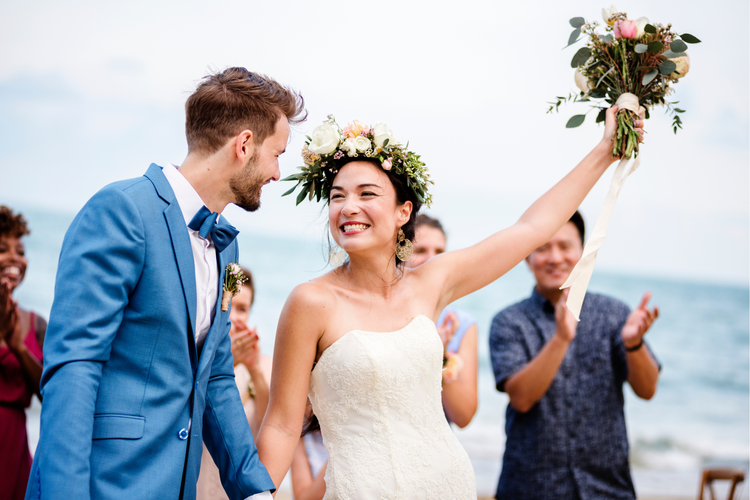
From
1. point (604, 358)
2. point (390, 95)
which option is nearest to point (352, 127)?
point (604, 358)

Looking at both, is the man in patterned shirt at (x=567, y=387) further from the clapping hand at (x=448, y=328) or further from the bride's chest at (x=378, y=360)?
the bride's chest at (x=378, y=360)

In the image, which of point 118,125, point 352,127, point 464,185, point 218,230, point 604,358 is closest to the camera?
point 218,230

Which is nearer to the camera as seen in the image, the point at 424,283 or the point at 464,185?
the point at 424,283

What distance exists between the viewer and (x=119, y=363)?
1798 mm

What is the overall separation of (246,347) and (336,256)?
29.4 inches

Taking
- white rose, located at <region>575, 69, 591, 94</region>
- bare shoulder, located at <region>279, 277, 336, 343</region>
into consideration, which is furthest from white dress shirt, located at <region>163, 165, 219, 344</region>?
white rose, located at <region>575, 69, 591, 94</region>

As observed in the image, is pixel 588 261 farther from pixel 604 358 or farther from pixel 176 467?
pixel 176 467

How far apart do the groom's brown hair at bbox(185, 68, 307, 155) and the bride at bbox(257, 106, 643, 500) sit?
370mm

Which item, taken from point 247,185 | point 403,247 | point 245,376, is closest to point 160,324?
point 247,185

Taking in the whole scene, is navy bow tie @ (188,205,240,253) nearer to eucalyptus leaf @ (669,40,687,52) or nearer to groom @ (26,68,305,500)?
groom @ (26,68,305,500)

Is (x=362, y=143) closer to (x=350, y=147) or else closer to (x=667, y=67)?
(x=350, y=147)

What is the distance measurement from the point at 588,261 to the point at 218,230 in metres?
1.59

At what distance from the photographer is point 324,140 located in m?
2.55

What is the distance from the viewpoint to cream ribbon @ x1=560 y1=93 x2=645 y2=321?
266cm
